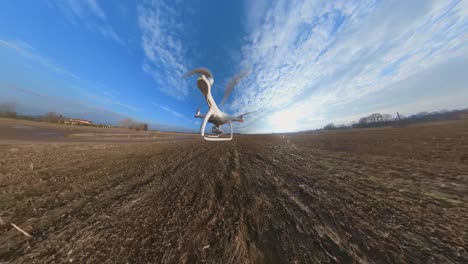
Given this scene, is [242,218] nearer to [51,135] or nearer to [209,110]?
[209,110]

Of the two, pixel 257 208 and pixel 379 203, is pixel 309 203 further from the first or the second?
pixel 379 203

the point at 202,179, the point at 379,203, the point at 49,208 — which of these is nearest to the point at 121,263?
the point at 49,208

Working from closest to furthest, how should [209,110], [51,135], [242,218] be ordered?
[242,218]
[209,110]
[51,135]

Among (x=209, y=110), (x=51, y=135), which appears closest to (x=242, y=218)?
(x=209, y=110)

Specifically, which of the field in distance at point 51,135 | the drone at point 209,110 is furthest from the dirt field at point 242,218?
the field in distance at point 51,135

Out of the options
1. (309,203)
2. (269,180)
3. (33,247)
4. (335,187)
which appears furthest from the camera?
(269,180)

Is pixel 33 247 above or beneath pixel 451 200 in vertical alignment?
beneath

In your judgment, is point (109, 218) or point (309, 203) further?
point (309, 203)

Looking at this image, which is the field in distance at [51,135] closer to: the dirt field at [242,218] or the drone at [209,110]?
the drone at [209,110]

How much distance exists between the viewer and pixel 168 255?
2068mm

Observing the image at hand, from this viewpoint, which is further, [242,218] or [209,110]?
[209,110]

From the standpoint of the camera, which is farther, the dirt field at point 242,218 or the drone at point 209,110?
the drone at point 209,110

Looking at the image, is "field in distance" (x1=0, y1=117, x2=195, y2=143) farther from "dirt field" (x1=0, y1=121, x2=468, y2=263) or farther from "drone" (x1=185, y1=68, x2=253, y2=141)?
"dirt field" (x1=0, y1=121, x2=468, y2=263)

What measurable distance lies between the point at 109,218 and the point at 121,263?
142cm
